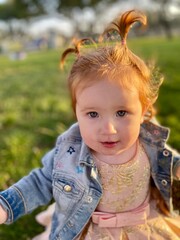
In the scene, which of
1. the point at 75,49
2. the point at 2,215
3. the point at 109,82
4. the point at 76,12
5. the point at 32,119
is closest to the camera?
the point at 109,82

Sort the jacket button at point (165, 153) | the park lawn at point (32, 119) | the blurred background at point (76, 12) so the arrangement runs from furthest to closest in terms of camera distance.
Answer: the blurred background at point (76, 12), the park lawn at point (32, 119), the jacket button at point (165, 153)

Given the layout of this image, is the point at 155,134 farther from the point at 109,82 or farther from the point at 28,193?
the point at 28,193

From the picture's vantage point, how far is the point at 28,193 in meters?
2.09

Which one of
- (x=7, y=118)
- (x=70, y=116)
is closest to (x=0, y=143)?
(x=7, y=118)

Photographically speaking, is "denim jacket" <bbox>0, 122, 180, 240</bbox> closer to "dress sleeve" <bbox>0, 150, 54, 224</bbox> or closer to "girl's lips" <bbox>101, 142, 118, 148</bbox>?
"dress sleeve" <bbox>0, 150, 54, 224</bbox>

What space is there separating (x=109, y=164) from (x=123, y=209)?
234 mm

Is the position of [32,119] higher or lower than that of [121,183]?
lower

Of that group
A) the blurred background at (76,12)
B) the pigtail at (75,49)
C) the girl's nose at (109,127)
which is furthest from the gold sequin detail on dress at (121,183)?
the blurred background at (76,12)

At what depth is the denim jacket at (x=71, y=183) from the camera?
2.06 metres

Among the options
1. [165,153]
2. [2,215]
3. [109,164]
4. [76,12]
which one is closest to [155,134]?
[165,153]

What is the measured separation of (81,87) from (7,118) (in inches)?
129

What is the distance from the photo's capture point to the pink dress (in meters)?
2.08

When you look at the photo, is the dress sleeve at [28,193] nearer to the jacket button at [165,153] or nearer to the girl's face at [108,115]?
the girl's face at [108,115]

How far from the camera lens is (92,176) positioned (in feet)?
6.73
